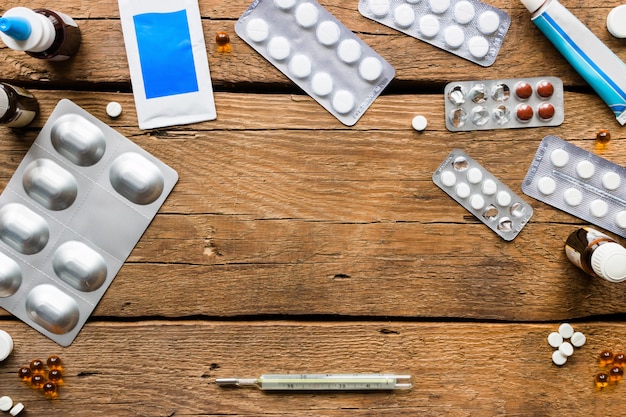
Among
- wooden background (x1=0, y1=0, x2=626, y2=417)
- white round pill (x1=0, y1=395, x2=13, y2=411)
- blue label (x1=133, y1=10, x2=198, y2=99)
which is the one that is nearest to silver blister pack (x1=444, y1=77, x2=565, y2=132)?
wooden background (x1=0, y1=0, x2=626, y2=417)

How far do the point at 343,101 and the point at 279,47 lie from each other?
124mm

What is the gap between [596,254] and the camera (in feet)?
2.51

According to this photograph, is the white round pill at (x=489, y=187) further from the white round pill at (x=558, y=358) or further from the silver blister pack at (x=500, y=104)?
the white round pill at (x=558, y=358)

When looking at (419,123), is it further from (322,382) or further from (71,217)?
(71,217)

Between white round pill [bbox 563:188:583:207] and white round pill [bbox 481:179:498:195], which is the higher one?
white round pill [bbox 481:179:498:195]

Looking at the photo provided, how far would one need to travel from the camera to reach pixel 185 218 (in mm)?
845

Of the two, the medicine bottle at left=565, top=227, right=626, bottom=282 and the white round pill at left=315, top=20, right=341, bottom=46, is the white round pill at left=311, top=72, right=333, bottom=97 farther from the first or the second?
the medicine bottle at left=565, top=227, right=626, bottom=282

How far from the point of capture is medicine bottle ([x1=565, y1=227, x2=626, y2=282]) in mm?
748

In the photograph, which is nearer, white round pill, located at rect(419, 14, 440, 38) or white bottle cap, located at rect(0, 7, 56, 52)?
white bottle cap, located at rect(0, 7, 56, 52)

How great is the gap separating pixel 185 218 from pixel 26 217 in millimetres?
231

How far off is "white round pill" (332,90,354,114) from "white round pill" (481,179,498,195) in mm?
229

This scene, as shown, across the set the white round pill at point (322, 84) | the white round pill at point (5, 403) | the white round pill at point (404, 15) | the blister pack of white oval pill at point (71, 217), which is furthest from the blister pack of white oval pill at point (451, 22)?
the white round pill at point (5, 403)

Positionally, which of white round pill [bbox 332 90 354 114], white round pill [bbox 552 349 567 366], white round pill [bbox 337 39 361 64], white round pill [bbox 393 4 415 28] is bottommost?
white round pill [bbox 552 349 567 366]

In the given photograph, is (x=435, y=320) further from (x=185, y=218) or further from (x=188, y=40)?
(x=188, y=40)
